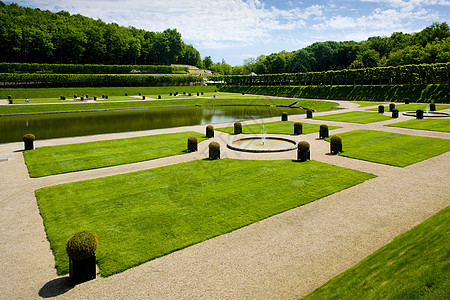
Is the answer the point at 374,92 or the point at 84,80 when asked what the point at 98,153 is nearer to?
the point at 374,92

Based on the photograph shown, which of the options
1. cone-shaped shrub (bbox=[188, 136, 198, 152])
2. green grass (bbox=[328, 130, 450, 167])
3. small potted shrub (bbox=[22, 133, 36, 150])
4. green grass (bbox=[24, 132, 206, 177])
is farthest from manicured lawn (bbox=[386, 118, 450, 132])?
small potted shrub (bbox=[22, 133, 36, 150])

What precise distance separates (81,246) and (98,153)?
1439 cm

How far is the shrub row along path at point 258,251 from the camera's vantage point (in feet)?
24.0

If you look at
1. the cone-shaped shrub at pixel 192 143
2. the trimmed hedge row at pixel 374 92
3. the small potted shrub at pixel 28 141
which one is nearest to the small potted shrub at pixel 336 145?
the cone-shaped shrub at pixel 192 143

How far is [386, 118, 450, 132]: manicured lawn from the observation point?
27875 millimetres

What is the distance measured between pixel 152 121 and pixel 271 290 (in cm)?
3458

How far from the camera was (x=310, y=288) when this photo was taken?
7.19 metres

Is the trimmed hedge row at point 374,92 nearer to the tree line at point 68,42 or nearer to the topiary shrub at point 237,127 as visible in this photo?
the topiary shrub at point 237,127

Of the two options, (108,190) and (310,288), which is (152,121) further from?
(310,288)

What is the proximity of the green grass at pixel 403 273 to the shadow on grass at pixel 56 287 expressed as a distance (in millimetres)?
5749

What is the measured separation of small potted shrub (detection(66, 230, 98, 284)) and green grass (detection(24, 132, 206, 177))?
10417mm

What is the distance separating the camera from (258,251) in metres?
8.86

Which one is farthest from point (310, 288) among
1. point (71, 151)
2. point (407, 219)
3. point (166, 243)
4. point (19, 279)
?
point (71, 151)

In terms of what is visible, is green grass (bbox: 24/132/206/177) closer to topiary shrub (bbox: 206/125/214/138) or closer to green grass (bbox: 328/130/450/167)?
topiary shrub (bbox: 206/125/214/138)
